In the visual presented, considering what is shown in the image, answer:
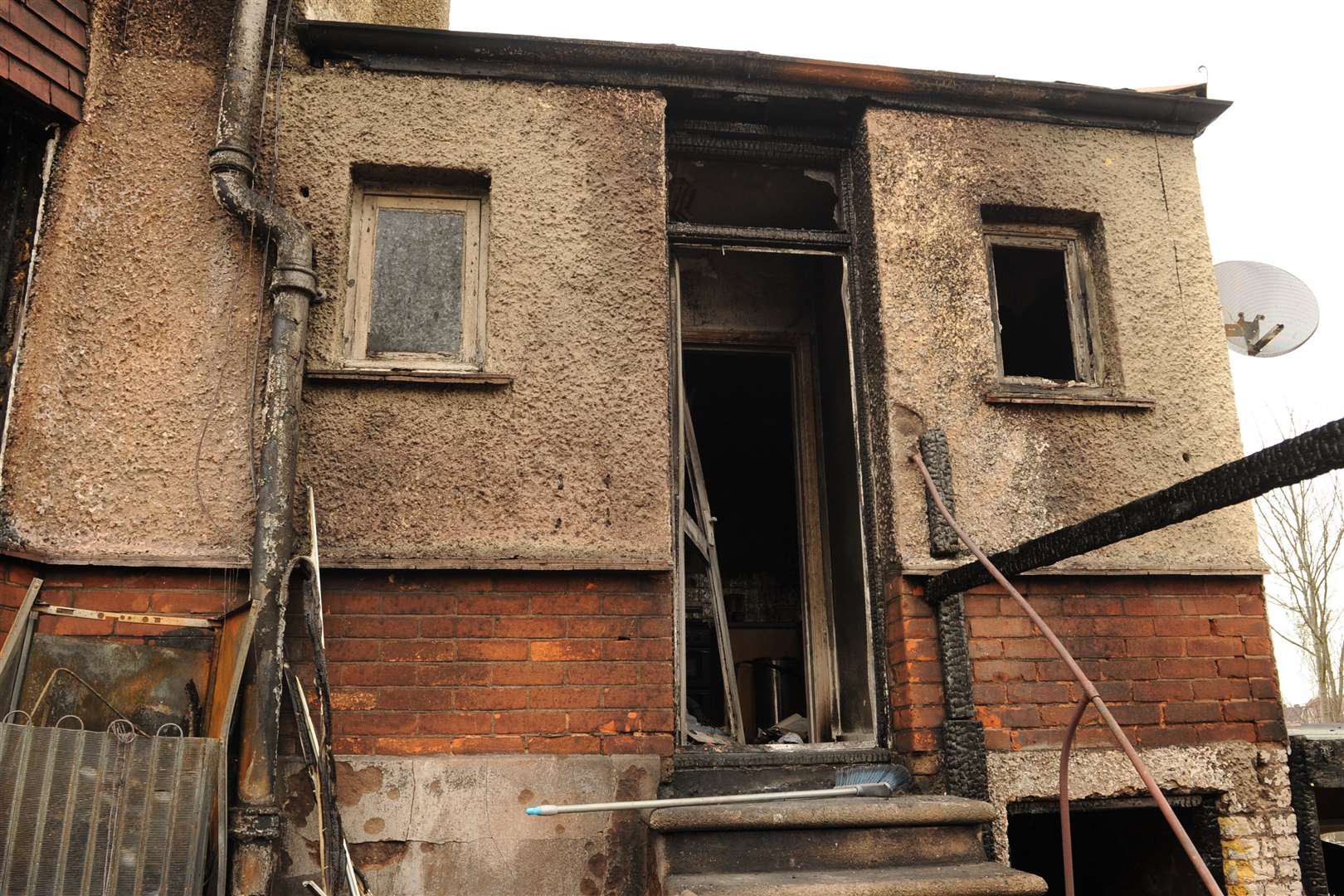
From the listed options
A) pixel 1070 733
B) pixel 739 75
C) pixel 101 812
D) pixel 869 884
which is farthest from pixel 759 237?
pixel 101 812

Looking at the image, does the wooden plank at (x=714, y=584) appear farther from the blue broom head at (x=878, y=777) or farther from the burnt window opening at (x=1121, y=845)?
the burnt window opening at (x=1121, y=845)

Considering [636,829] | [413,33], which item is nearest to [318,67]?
[413,33]

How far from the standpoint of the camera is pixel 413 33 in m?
4.44

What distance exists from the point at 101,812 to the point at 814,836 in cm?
245

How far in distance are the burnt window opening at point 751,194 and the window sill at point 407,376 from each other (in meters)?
1.60

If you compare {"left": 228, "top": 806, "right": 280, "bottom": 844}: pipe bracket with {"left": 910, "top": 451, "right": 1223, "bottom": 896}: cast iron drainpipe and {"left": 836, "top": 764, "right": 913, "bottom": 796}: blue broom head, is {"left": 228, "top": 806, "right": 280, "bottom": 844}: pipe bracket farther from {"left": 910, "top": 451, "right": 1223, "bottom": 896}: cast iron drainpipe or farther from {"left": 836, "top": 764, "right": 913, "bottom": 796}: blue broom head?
{"left": 910, "top": 451, "right": 1223, "bottom": 896}: cast iron drainpipe

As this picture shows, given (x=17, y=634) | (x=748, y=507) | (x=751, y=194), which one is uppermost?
(x=751, y=194)

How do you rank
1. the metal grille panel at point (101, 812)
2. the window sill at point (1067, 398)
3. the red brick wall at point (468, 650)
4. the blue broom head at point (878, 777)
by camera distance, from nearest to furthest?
the metal grille panel at point (101, 812)
the red brick wall at point (468, 650)
the blue broom head at point (878, 777)
the window sill at point (1067, 398)

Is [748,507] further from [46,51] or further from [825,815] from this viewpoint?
[46,51]

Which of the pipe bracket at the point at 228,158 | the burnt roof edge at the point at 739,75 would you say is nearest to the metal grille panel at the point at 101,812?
the pipe bracket at the point at 228,158

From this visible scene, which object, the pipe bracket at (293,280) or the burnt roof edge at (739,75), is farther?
the burnt roof edge at (739,75)

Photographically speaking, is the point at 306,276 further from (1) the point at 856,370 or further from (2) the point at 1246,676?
(2) the point at 1246,676

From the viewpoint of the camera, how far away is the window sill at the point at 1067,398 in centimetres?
450

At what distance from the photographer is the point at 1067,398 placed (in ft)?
14.8
